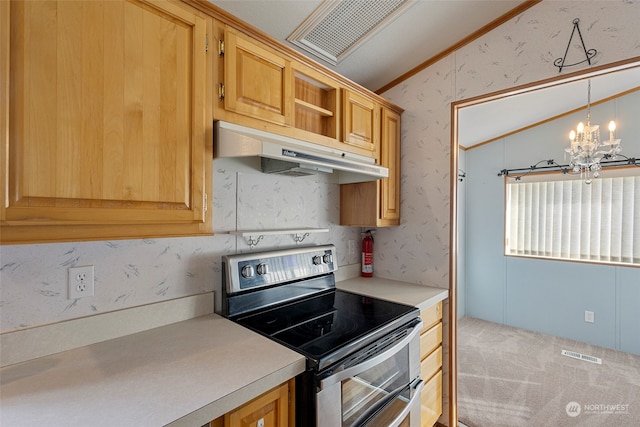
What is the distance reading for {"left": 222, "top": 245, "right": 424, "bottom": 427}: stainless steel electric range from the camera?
42.3 inches

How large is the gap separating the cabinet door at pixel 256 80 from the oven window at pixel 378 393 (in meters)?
1.18

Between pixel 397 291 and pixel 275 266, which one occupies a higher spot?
pixel 275 266

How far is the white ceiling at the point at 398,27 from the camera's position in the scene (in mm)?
1484

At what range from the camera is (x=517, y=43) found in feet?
5.78

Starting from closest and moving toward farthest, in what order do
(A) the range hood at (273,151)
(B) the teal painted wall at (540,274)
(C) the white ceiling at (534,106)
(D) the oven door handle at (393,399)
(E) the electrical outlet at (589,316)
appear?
(A) the range hood at (273,151) → (D) the oven door handle at (393,399) → (C) the white ceiling at (534,106) → (B) the teal painted wall at (540,274) → (E) the electrical outlet at (589,316)

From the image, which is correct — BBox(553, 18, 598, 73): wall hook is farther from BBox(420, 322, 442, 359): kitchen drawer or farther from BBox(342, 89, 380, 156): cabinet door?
BBox(420, 322, 442, 359): kitchen drawer

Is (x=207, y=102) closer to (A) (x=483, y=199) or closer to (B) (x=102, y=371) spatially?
(B) (x=102, y=371)

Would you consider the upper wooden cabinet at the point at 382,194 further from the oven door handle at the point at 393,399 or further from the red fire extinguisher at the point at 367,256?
the oven door handle at the point at 393,399

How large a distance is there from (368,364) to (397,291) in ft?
2.59

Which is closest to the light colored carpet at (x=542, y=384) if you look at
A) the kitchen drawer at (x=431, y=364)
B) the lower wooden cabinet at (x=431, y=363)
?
the lower wooden cabinet at (x=431, y=363)

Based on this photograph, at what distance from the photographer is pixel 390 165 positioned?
211 centimetres

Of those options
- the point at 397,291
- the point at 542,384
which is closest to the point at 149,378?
the point at 397,291

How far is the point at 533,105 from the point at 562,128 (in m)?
0.75

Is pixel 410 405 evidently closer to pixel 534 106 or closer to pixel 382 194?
pixel 382 194
